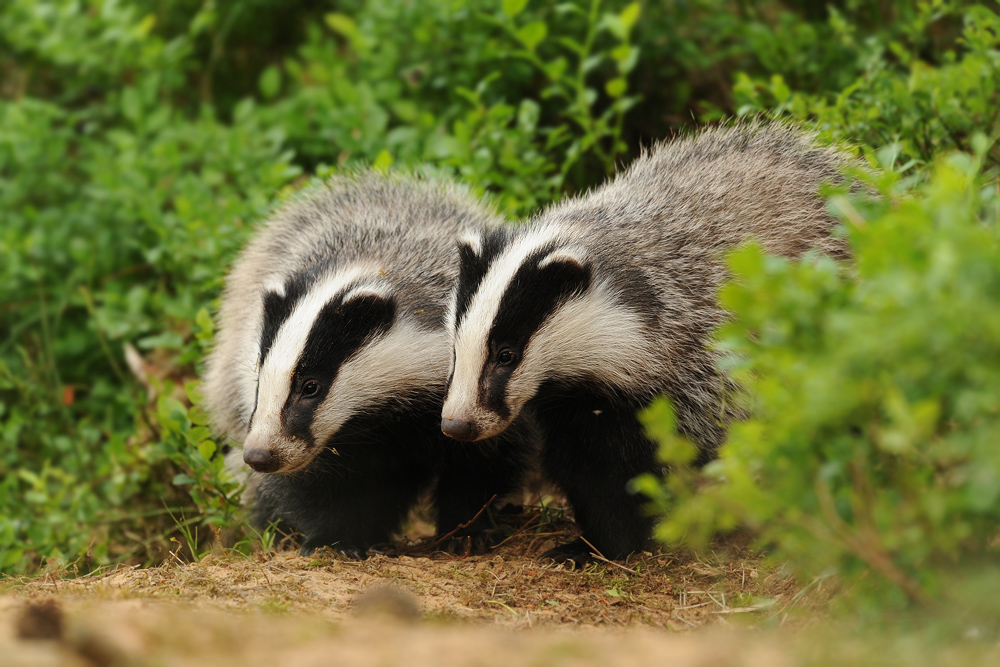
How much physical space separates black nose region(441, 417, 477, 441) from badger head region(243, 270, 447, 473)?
611mm

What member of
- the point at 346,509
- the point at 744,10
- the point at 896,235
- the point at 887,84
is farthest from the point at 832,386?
the point at 744,10

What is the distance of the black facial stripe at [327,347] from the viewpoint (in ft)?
14.1

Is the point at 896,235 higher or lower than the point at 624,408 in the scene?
higher

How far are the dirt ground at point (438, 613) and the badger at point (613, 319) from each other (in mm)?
430

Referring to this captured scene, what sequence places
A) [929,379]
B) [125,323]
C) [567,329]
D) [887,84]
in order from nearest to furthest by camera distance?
[929,379]
[567,329]
[887,84]
[125,323]

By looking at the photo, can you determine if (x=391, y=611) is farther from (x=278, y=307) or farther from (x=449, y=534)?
(x=278, y=307)

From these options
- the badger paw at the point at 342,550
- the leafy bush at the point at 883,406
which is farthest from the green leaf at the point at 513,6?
the leafy bush at the point at 883,406

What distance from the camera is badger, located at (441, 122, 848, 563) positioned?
409 cm

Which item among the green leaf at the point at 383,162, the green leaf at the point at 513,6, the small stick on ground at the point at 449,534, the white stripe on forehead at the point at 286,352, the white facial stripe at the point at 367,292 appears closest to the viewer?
the white stripe on forehead at the point at 286,352

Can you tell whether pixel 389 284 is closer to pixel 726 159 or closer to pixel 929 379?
pixel 726 159

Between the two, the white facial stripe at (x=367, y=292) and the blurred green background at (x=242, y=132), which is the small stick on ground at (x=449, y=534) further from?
the white facial stripe at (x=367, y=292)

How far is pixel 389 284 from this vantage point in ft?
15.3

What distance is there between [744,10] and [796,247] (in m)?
3.60

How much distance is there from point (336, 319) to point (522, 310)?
0.87 metres
